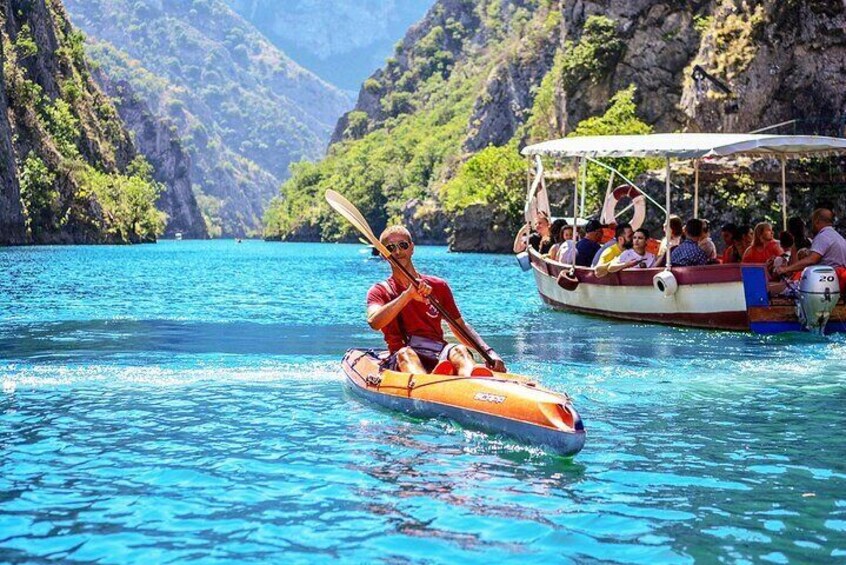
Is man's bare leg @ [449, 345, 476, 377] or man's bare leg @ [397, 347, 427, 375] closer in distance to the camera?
man's bare leg @ [449, 345, 476, 377]

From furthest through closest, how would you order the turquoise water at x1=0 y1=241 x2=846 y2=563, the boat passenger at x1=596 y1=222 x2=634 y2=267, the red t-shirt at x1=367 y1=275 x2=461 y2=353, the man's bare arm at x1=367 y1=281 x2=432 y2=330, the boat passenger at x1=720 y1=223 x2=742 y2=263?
1. the boat passenger at x1=596 y1=222 x2=634 y2=267
2. the boat passenger at x1=720 y1=223 x2=742 y2=263
3. the red t-shirt at x1=367 y1=275 x2=461 y2=353
4. the man's bare arm at x1=367 y1=281 x2=432 y2=330
5. the turquoise water at x1=0 y1=241 x2=846 y2=563

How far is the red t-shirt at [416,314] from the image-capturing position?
13.1 m

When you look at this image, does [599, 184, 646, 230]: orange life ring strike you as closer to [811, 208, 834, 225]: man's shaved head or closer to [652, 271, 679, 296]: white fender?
[652, 271, 679, 296]: white fender

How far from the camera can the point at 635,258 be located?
25656 mm

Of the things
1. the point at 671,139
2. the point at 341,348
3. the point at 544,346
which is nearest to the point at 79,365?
the point at 341,348

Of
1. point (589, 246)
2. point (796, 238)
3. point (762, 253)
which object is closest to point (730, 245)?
point (762, 253)

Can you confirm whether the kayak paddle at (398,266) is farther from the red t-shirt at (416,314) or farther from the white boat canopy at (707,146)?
the white boat canopy at (707,146)

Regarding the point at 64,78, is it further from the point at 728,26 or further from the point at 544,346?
the point at 544,346

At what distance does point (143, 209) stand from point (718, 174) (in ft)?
309

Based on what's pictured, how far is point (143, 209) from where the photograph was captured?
451 feet

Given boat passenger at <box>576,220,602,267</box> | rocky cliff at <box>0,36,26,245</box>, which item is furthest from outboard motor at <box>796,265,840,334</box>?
rocky cliff at <box>0,36,26,245</box>

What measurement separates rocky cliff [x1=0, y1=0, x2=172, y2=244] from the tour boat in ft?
222

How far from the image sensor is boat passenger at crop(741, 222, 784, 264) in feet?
77.5

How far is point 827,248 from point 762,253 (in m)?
2.02
